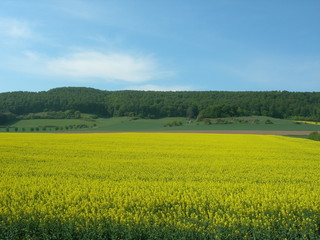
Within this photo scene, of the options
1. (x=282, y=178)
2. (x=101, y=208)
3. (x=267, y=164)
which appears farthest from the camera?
(x=267, y=164)

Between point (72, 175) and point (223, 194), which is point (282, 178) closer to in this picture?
point (223, 194)

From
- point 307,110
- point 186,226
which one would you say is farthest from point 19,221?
point 307,110

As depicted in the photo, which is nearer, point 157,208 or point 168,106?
point 157,208

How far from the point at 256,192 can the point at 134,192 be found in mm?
3099

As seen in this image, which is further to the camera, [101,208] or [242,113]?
[242,113]

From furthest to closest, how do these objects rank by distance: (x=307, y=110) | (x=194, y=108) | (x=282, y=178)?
(x=194, y=108) < (x=307, y=110) < (x=282, y=178)

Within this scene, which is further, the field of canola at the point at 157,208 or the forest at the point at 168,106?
the forest at the point at 168,106

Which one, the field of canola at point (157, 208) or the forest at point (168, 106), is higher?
the forest at point (168, 106)

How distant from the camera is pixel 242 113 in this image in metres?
66.3

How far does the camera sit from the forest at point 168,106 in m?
71.2

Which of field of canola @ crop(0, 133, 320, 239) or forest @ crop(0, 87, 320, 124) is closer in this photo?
field of canola @ crop(0, 133, 320, 239)

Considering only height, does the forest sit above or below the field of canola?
above

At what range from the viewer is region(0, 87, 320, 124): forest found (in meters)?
71.2

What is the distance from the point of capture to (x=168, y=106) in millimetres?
81562
